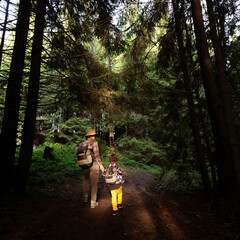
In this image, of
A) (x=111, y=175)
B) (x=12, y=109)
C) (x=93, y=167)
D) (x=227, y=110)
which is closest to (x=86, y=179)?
(x=93, y=167)

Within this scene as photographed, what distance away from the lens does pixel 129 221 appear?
342 cm

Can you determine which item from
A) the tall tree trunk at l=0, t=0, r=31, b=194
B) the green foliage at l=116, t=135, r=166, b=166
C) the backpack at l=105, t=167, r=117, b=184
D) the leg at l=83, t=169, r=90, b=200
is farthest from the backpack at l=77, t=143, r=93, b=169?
the green foliage at l=116, t=135, r=166, b=166

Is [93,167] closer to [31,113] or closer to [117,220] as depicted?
[117,220]

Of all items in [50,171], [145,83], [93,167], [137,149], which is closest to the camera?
[93,167]

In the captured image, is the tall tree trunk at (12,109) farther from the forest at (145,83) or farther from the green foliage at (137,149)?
the green foliage at (137,149)

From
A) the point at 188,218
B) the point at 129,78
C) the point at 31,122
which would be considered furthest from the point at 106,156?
the point at 188,218

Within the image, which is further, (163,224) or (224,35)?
(224,35)

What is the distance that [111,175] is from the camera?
3941 millimetres

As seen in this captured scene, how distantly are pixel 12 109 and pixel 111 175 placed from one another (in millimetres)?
3414

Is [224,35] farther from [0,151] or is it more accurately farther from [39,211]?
[0,151]

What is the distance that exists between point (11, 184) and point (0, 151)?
3.23 ft

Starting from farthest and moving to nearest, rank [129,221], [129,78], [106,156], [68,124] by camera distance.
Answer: [68,124]
[106,156]
[129,78]
[129,221]

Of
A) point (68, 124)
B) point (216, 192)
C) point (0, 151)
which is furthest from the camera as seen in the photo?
point (68, 124)

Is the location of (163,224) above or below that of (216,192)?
below
